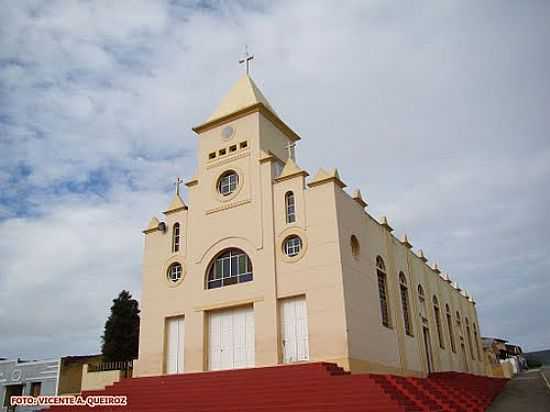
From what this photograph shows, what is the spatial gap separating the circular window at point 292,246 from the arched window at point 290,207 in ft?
2.28

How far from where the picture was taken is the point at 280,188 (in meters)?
20.3

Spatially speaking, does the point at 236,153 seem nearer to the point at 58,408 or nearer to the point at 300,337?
the point at 300,337

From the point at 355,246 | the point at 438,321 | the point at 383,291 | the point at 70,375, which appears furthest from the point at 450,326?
the point at 70,375

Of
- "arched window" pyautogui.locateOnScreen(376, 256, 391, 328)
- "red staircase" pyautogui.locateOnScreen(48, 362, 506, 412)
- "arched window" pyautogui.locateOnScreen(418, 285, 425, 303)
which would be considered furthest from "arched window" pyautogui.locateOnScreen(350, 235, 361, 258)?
"arched window" pyautogui.locateOnScreen(418, 285, 425, 303)

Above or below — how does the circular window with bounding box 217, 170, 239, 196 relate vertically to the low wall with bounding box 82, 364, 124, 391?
above

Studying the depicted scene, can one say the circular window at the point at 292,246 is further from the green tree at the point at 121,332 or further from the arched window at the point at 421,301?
the green tree at the point at 121,332

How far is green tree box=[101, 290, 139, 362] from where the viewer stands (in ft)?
98.7

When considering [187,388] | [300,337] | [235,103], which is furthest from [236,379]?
[235,103]

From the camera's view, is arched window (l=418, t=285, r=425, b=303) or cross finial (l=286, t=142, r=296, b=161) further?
arched window (l=418, t=285, r=425, b=303)

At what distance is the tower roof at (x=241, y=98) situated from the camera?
2302 centimetres

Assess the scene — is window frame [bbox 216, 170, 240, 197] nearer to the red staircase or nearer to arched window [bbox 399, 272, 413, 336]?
the red staircase

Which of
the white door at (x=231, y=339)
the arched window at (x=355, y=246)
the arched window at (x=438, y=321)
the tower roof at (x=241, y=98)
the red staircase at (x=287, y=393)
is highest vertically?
the tower roof at (x=241, y=98)

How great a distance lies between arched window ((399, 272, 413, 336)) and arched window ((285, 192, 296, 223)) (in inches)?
308

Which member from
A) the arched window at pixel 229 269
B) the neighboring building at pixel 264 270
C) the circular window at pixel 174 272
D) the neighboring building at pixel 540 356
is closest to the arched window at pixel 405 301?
the neighboring building at pixel 264 270
